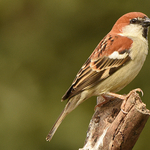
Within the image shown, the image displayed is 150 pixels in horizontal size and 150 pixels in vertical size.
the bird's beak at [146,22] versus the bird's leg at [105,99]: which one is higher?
the bird's beak at [146,22]

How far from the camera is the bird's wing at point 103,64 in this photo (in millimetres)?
4051

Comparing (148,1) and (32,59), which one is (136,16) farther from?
(32,59)

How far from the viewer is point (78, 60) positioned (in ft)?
21.7

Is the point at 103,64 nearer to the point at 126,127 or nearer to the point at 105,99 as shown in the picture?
the point at 105,99

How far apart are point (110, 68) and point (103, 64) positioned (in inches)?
3.7

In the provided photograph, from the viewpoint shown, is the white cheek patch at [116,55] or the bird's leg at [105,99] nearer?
the white cheek patch at [116,55]

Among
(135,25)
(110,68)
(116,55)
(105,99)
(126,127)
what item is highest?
(135,25)

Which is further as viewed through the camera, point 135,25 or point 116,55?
point 135,25

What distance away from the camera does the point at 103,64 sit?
412 cm

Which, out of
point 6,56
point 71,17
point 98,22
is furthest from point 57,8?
point 6,56

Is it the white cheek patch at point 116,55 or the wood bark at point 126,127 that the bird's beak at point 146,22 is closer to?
the white cheek patch at point 116,55

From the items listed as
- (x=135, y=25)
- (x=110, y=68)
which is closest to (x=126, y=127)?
(x=110, y=68)

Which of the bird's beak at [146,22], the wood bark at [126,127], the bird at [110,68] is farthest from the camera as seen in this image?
the bird's beak at [146,22]

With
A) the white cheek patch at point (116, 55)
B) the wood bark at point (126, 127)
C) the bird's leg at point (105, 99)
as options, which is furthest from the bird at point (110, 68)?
the wood bark at point (126, 127)
